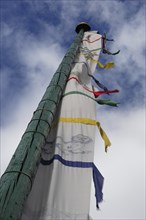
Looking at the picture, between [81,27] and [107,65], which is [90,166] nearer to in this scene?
[107,65]

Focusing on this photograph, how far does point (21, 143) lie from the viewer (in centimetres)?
439

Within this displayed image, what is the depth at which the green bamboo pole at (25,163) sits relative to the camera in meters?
3.30

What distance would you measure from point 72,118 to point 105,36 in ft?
20.9

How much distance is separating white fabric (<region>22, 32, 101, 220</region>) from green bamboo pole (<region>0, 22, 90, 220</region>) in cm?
57

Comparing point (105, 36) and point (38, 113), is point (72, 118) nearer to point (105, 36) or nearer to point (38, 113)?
point (38, 113)

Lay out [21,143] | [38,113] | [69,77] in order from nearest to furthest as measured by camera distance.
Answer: [21,143], [38,113], [69,77]

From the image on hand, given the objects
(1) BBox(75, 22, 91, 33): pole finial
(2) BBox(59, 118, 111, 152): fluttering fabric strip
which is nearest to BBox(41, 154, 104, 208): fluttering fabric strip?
(2) BBox(59, 118, 111, 152): fluttering fabric strip

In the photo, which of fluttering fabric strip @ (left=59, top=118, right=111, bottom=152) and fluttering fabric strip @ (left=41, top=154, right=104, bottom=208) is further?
fluttering fabric strip @ (left=59, top=118, right=111, bottom=152)

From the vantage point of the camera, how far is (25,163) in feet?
12.9

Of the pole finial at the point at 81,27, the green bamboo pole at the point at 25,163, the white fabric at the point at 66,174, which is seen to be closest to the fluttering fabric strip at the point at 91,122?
the white fabric at the point at 66,174

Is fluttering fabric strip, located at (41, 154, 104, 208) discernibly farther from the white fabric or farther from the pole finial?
the pole finial

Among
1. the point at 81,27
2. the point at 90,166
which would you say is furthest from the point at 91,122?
the point at 81,27

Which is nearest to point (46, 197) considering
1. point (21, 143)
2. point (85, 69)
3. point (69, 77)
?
point (21, 143)

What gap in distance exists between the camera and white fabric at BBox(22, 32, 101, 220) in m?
4.52
